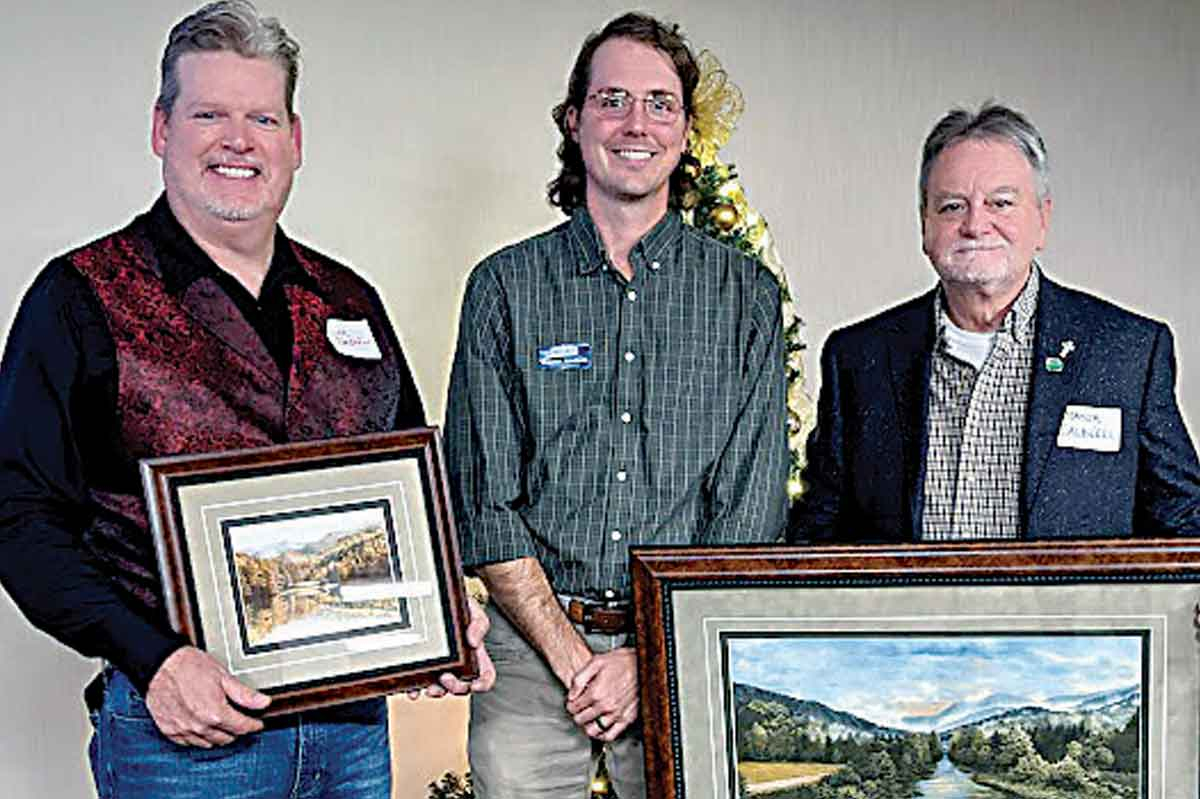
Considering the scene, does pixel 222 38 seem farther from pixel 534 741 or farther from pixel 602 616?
pixel 534 741

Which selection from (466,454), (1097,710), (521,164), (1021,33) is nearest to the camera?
(1097,710)

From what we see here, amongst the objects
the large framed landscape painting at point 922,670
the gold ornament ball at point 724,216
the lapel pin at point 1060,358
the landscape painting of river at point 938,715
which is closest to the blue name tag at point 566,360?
the large framed landscape painting at point 922,670

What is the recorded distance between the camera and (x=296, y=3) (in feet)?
14.6

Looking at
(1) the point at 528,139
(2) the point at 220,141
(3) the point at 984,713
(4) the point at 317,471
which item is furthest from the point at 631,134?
(1) the point at 528,139

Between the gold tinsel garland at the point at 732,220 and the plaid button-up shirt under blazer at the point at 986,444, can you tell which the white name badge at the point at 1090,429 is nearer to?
the plaid button-up shirt under blazer at the point at 986,444

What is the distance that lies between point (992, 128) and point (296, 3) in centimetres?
223

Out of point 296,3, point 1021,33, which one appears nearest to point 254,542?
point 296,3

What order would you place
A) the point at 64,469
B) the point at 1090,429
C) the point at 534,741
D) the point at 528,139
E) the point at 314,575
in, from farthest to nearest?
the point at 528,139 → the point at 534,741 → the point at 1090,429 → the point at 314,575 → the point at 64,469

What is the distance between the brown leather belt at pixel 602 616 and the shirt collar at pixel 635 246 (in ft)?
1.85

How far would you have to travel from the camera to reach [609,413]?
9.60ft

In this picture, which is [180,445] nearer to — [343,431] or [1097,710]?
[343,431]

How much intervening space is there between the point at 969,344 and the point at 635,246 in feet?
1.92

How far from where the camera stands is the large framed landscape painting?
262 cm

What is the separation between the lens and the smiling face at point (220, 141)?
2645mm
